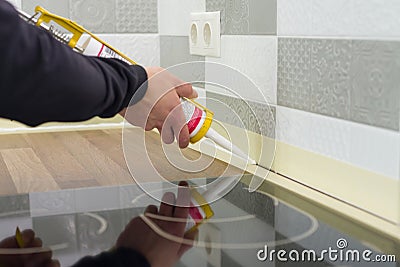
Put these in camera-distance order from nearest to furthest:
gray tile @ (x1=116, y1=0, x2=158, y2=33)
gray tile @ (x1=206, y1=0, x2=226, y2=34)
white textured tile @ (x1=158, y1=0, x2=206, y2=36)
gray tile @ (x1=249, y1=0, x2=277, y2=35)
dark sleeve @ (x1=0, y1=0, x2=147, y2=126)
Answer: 1. dark sleeve @ (x1=0, y1=0, x2=147, y2=126)
2. gray tile @ (x1=249, y1=0, x2=277, y2=35)
3. gray tile @ (x1=206, y1=0, x2=226, y2=34)
4. white textured tile @ (x1=158, y1=0, x2=206, y2=36)
5. gray tile @ (x1=116, y1=0, x2=158, y2=33)

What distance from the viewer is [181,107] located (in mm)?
890

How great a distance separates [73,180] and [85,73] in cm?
43

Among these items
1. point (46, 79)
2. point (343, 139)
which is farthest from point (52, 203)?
point (343, 139)

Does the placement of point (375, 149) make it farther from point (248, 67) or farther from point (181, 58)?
point (181, 58)

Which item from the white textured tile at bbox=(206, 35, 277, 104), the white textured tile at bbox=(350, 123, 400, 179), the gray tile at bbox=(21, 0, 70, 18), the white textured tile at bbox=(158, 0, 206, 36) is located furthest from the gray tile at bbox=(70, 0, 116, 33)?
the white textured tile at bbox=(350, 123, 400, 179)

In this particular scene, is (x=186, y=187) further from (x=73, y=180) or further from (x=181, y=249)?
(x=181, y=249)

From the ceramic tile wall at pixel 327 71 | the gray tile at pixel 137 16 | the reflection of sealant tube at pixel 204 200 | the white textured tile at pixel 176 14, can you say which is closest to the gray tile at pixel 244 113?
the ceramic tile wall at pixel 327 71

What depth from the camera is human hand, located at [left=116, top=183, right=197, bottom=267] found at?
0.66 m

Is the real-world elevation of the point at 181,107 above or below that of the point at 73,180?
above

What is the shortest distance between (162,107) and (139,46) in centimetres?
69

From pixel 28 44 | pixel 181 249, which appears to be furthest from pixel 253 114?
pixel 28 44

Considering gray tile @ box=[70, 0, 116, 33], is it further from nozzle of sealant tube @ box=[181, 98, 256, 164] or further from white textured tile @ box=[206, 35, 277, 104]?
nozzle of sealant tube @ box=[181, 98, 256, 164]

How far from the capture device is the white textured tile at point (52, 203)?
2.78 feet

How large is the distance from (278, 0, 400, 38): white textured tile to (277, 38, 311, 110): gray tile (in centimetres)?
2
